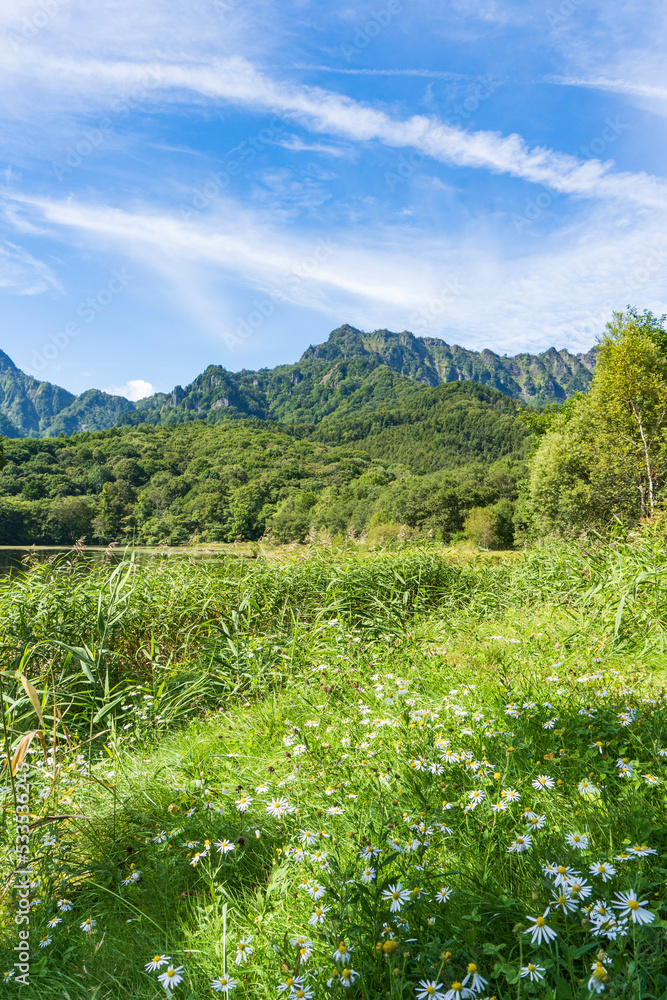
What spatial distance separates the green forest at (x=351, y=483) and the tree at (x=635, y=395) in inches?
1.9

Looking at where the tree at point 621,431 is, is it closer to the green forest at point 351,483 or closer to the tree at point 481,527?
the green forest at point 351,483

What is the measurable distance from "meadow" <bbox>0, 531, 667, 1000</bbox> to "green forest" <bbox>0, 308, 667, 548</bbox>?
2.26 metres

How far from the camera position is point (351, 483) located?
6397cm

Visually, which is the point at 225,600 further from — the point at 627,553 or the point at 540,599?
the point at 627,553

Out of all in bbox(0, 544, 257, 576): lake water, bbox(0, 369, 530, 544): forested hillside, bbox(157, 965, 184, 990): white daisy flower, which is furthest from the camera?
bbox(0, 369, 530, 544): forested hillside

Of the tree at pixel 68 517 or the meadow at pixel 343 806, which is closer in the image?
the meadow at pixel 343 806

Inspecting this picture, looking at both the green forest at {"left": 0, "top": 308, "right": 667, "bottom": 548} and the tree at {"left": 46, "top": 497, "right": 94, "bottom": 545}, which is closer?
the tree at {"left": 46, "top": 497, "right": 94, "bottom": 545}

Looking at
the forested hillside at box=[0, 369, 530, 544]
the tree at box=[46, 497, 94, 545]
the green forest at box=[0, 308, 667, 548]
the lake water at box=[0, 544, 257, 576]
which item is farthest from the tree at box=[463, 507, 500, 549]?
the lake water at box=[0, 544, 257, 576]

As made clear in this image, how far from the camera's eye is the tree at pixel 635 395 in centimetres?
1717

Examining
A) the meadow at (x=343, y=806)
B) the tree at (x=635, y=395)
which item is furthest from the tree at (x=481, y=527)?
the meadow at (x=343, y=806)

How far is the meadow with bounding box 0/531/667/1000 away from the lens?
123 cm

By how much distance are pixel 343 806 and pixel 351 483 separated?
62.3 m

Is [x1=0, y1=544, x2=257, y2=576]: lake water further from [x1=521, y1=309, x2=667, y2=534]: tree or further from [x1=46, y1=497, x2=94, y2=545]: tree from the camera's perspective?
[x1=521, y1=309, x2=667, y2=534]: tree

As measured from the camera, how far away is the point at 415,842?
1.49 metres
